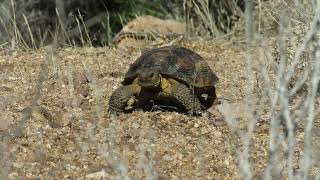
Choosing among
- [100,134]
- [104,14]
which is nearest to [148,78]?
[100,134]

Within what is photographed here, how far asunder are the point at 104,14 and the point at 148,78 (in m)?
5.45

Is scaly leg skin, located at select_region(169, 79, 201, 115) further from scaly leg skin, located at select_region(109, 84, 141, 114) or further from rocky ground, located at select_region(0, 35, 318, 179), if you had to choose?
scaly leg skin, located at select_region(109, 84, 141, 114)

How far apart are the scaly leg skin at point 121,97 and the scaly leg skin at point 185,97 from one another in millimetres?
250

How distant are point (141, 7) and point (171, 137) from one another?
640 cm

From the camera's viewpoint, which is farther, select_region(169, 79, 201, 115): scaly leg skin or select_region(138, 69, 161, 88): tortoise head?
select_region(169, 79, 201, 115): scaly leg skin

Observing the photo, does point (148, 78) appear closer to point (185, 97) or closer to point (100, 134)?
point (185, 97)

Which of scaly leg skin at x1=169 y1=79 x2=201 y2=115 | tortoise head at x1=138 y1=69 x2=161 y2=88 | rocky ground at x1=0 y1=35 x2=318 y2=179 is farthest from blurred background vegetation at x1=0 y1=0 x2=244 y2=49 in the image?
tortoise head at x1=138 y1=69 x2=161 y2=88

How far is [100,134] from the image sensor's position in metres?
4.96

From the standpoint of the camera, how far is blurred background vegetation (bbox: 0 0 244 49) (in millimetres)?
9352

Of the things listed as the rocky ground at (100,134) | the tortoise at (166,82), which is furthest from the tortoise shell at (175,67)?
the rocky ground at (100,134)

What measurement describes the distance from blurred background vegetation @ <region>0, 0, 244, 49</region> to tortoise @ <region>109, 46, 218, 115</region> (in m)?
3.56

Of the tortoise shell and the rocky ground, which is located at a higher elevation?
the tortoise shell

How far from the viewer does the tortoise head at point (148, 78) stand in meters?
5.18

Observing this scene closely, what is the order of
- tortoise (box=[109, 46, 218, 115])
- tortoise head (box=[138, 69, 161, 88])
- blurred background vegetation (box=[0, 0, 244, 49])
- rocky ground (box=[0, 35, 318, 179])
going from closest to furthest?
rocky ground (box=[0, 35, 318, 179]), tortoise head (box=[138, 69, 161, 88]), tortoise (box=[109, 46, 218, 115]), blurred background vegetation (box=[0, 0, 244, 49])
